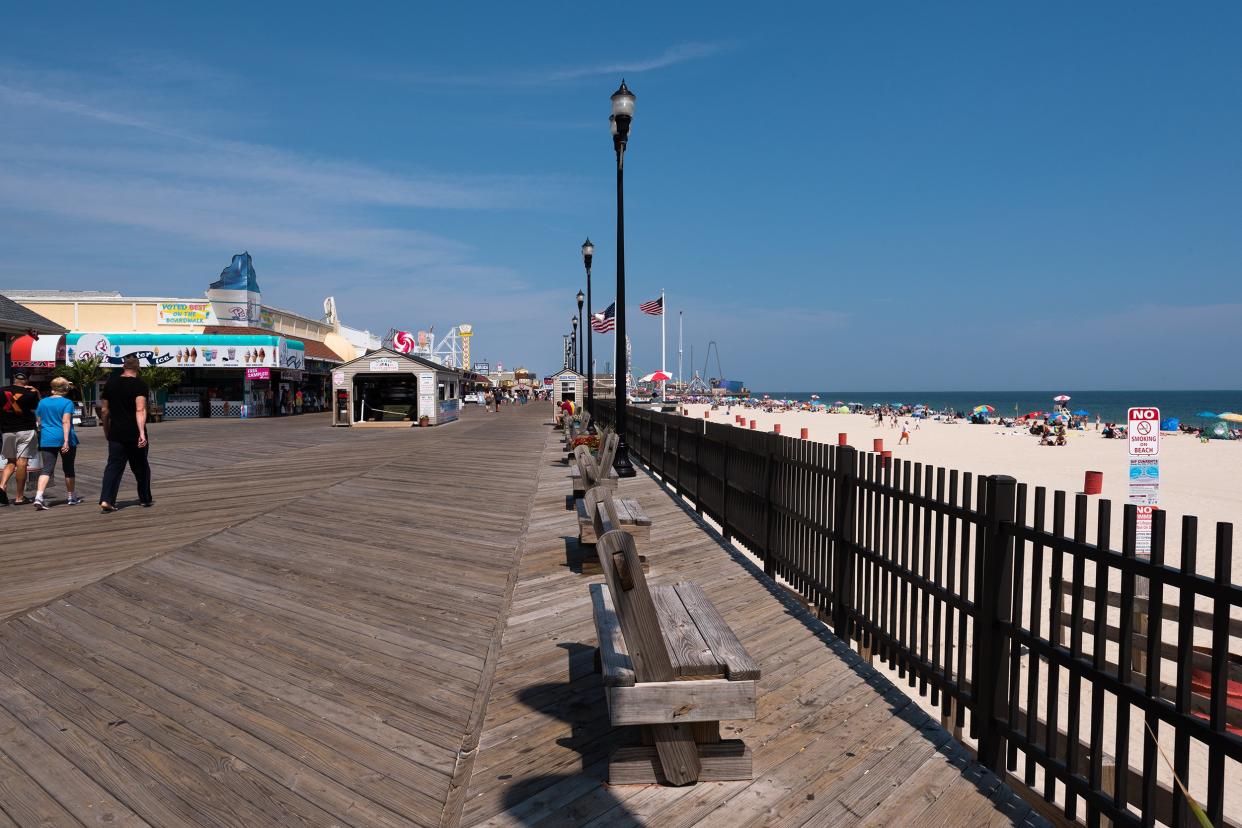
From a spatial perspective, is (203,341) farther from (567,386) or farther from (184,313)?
(567,386)

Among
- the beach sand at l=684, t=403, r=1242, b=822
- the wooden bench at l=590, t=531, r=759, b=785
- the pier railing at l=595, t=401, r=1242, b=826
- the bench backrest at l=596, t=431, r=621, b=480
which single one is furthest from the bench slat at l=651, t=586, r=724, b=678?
the bench backrest at l=596, t=431, r=621, b=480

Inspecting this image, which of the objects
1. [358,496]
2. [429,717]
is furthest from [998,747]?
[358,496]

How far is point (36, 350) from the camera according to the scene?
27.3 m

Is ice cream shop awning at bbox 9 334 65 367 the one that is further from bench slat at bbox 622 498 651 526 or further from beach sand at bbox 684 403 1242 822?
bench slat at bbox 622 498 651 526

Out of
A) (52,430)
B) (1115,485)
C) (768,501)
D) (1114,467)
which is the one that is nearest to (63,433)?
(52,430)

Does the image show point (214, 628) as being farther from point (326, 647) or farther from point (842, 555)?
point (842, 555)

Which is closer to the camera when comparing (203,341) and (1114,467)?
(1114,467)

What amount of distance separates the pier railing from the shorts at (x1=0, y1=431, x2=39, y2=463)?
9342 millimetres

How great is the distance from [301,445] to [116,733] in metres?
17.8

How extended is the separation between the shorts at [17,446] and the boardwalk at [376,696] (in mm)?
2282

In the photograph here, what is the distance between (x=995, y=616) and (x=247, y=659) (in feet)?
13.4

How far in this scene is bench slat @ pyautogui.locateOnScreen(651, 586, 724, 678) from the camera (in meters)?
3.19

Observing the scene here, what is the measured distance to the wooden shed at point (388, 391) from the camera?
30047mm

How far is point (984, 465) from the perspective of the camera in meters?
29.8
